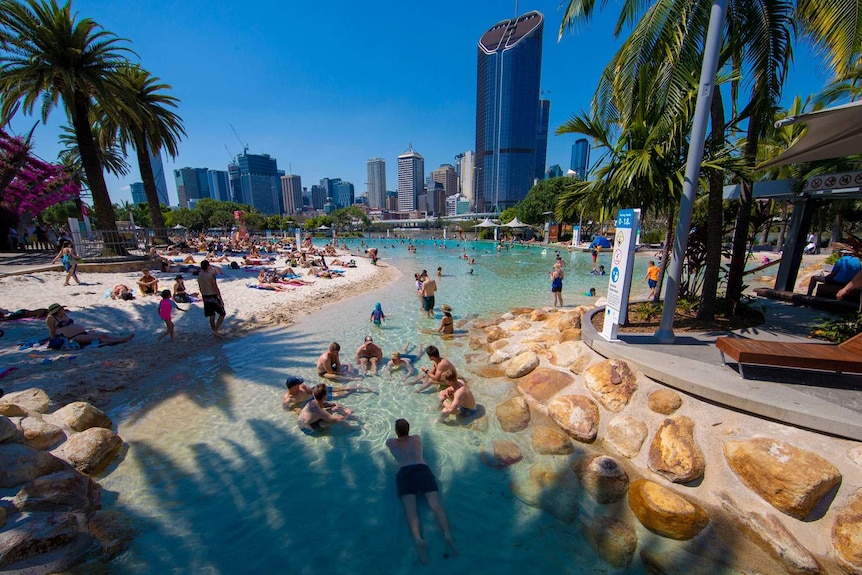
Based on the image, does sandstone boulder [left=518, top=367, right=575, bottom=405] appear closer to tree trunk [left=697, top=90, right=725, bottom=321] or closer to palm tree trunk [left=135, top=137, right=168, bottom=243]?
tree trunk [left=697, top=90, right=725, bottom=321]

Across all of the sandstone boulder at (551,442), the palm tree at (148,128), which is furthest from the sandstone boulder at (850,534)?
the palm tree at (148,128)

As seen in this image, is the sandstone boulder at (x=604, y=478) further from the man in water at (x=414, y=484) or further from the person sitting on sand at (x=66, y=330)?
the person sitting on sand at (x=66, y=330)

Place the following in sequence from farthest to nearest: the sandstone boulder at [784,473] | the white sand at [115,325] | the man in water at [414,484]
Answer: the white sand at [115,325] → the man in water at [414,484] → the sandstone boulder at [784,473]

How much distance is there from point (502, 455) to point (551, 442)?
2.28 feet

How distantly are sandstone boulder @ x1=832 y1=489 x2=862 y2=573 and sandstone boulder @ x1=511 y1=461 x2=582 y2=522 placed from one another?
2.07 m

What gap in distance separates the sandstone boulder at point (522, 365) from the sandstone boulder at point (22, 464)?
640 centimetres

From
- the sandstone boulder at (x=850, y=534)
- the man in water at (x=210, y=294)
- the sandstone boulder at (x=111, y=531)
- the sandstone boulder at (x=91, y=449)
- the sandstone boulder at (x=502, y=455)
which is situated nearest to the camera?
the sandstone boulder at (x=850, y=534)

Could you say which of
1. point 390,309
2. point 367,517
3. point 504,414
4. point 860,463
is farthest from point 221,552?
point 390,309

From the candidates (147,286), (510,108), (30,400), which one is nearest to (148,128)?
(147,286)

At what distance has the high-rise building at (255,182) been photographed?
176 metres

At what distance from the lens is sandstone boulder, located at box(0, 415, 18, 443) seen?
3885 millimetres

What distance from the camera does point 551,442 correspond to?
461cm

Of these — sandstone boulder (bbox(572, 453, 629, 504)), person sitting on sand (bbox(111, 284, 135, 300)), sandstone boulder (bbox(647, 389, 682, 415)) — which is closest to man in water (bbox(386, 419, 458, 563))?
sandstone boulder (bbox(572, 453, 629, 504))

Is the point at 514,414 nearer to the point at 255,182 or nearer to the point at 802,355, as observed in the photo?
the point at 802,355
